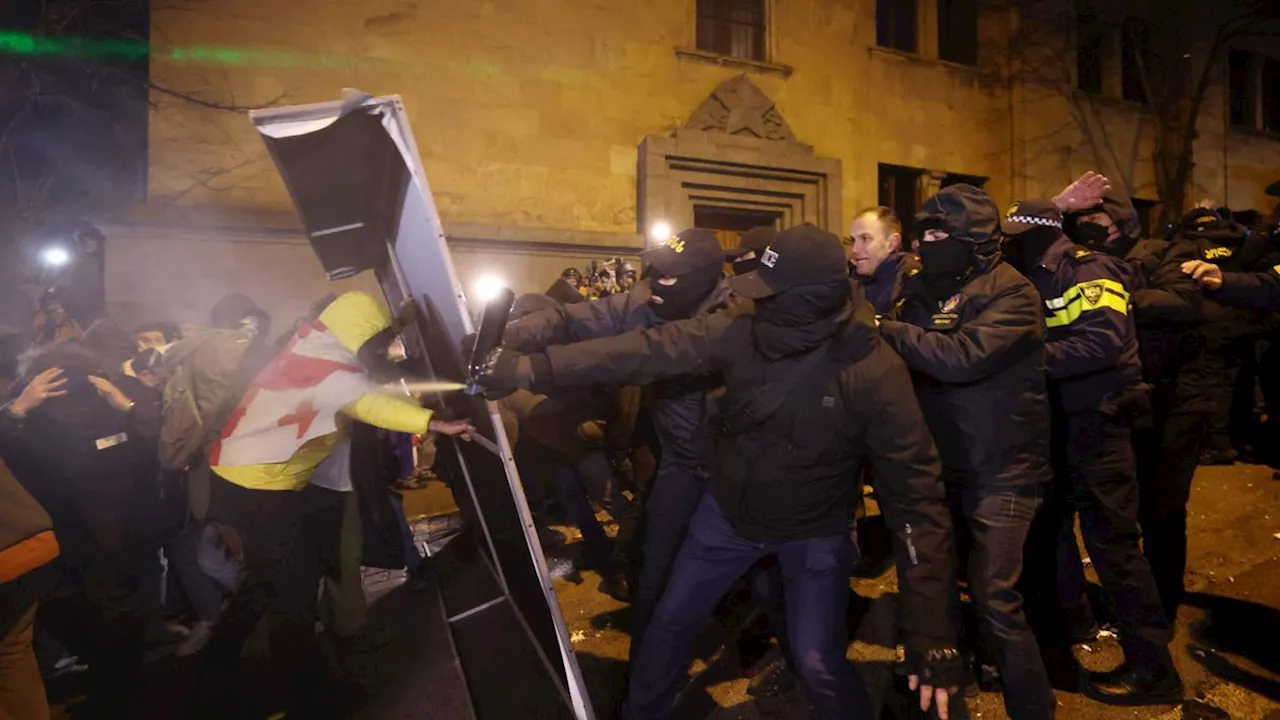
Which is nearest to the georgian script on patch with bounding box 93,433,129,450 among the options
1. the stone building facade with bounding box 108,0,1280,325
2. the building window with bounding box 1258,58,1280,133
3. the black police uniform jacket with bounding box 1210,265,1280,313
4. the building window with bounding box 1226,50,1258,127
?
the stone building facade with bounding box 108,0,1280,325

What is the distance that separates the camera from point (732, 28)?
9875 mm

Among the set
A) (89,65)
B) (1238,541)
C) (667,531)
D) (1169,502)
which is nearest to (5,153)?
(89,65)

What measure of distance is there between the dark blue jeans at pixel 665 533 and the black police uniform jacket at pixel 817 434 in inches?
21.1

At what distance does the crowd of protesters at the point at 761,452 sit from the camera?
89.9 inches

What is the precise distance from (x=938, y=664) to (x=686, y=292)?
1889mm

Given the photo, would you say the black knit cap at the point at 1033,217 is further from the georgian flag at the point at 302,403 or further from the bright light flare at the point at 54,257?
the bright light flare at the point at 54,257

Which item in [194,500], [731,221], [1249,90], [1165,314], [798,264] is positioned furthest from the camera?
[1249,90]

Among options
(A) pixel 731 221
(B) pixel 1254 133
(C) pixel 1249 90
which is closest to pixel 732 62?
(A) pixel 731 221

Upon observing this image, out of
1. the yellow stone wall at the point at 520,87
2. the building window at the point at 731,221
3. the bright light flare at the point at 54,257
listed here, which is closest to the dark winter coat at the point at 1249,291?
the yellow stone wall at the point at 520,87

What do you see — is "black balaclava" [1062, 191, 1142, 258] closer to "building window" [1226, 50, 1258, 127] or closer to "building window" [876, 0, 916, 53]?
"building window" [876, 0, 916, 53]

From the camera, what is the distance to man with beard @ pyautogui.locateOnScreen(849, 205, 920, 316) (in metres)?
3.82

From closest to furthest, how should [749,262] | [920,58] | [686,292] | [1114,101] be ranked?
[686,292]
[749,262]
[920,58]
[1114,101]

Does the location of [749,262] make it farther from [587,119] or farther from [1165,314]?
[587,119]

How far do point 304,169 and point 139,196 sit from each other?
6328 mm
